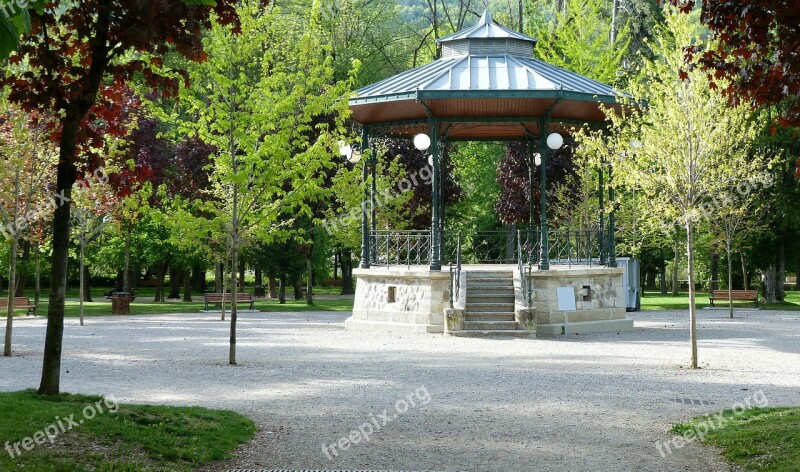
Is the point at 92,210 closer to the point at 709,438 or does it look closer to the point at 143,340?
the point at 143,340

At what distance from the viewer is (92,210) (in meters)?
21.5

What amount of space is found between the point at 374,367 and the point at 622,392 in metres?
4.06

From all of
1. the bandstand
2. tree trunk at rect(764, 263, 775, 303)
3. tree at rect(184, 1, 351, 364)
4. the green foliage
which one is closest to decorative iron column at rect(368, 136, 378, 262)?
the bandstand

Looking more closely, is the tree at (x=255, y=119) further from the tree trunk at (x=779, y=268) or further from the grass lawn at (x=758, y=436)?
the tree trunk at (x=779, y=268)

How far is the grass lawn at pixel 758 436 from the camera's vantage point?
7004mm

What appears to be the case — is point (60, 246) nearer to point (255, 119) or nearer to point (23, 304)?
point (255, 119)

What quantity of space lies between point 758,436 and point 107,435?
5.73m

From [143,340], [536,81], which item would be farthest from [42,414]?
[536,81]

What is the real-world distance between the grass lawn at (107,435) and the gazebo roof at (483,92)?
11258mm
